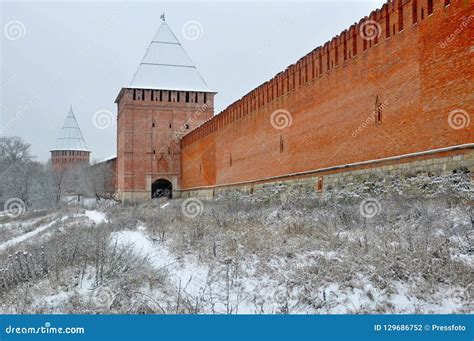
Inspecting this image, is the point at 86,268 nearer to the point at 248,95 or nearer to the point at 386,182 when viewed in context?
the point at 386,182

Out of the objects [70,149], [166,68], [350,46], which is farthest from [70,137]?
[350,46]

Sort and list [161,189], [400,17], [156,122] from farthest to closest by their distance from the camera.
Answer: [161,189] → [156,122] → [400,17]

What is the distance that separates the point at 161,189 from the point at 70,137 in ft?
74.7

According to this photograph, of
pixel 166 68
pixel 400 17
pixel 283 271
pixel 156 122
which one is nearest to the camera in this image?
pixel 283 271

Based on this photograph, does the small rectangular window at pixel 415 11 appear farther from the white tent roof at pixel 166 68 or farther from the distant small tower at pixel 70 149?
the distant small tower at pixel 70 149

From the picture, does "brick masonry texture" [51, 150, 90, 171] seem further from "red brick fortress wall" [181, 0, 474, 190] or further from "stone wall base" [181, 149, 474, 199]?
"stone wall base" [181, 149, 474, 199]

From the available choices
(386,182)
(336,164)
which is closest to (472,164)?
(386,182)

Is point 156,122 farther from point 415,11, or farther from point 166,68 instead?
point 415,11

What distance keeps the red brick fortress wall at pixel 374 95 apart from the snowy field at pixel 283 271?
1911 mm

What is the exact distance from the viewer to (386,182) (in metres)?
9.47

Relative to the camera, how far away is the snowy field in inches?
165

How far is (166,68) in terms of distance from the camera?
31781 mm

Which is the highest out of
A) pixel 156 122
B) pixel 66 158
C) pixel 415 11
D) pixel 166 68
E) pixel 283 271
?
pixel 166 68

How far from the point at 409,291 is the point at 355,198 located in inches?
235
